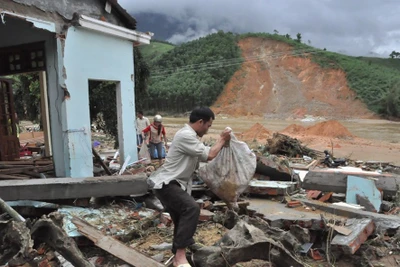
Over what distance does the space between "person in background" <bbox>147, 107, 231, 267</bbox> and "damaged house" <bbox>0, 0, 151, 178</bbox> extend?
4.38m

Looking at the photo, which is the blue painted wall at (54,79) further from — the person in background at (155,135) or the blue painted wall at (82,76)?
the person in background at (155,135)

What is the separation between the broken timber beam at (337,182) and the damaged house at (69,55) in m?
4.71

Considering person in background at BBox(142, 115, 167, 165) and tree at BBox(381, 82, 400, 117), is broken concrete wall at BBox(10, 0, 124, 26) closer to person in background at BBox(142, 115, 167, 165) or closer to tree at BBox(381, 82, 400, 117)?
person in background at BBox(142, 115, 167, 165)

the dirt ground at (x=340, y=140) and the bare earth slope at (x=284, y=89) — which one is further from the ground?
the bare earth slope at (x=284, y=89)

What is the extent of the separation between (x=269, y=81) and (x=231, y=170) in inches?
1962

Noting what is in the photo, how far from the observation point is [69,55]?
739 cm

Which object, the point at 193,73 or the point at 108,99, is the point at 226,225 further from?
the point at 193,73

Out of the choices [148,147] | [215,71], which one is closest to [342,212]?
[148,147]

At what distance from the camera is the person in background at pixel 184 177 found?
11.5ft

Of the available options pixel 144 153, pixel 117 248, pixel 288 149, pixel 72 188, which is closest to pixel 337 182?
pixel 117 248

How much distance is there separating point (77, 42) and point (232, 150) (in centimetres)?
483

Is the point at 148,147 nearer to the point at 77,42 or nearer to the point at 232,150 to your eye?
the point at 77,42

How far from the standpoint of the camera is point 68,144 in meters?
7.36

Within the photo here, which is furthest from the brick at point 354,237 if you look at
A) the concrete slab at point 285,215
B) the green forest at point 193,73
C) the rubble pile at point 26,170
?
the green forest at point 193,73
